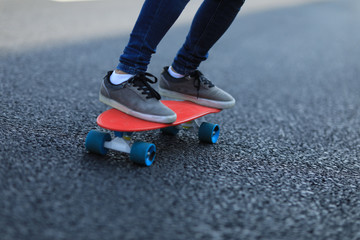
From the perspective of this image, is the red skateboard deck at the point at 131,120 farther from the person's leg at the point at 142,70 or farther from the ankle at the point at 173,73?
the ankle at the point at 173,73

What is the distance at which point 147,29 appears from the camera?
1.57m

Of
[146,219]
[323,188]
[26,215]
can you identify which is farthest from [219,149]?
[26,215]

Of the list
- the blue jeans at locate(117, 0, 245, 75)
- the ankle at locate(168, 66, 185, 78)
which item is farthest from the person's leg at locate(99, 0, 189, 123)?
the ankle at locate(168, 66, 185, 78)

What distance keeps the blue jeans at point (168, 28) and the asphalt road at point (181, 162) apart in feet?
1.25

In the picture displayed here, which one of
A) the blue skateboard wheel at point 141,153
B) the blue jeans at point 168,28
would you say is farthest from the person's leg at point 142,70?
the blue skateboard wheel at point 141,153

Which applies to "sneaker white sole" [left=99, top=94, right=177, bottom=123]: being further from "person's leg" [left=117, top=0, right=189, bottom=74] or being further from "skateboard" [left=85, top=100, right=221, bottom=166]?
"person's leg" [left=117, top=0, right=189, bottom=74]

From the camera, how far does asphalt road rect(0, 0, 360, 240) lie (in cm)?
115

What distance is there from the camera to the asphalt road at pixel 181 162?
45.4 inches

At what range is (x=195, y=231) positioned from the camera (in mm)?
→ 1125

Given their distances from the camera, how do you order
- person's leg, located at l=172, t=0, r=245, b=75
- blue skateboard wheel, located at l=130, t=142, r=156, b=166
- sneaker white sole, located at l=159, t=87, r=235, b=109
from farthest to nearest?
sneaker white sole, located at l=159, t=87, r=235, b=109, person's leg, located at l=172, t=0, r=245, b=75, blue skateboard wheel, located at l=130, t=142, r=156, b=166

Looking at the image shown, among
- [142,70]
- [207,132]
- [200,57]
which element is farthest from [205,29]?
[207,132]

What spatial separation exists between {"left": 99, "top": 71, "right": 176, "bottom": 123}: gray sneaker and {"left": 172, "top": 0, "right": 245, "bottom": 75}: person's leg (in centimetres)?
29

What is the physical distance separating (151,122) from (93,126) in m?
0.52

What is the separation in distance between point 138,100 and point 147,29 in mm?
288
